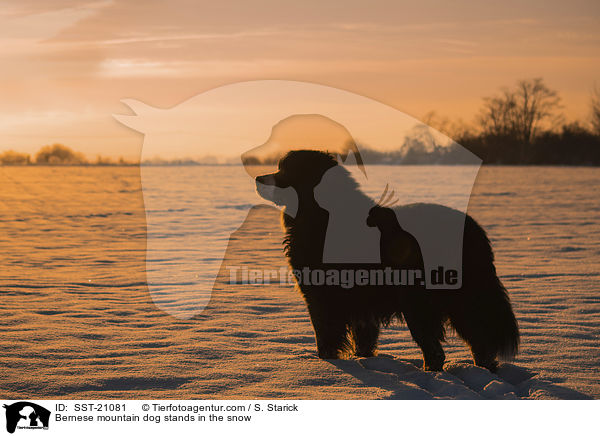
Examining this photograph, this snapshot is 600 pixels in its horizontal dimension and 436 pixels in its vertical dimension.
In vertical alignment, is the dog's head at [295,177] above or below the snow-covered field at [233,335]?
above

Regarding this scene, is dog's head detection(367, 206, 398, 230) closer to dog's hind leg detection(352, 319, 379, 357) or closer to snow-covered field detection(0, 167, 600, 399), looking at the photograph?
dog's hind leg detection(352, 319, 379, 357)

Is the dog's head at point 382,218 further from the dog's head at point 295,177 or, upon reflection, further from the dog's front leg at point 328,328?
the dog's front leg at point 328,328

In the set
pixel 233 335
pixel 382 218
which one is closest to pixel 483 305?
pixel 382 218

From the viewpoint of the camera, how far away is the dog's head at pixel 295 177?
4742mm

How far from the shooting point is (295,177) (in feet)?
15.7

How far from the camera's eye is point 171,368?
454cm

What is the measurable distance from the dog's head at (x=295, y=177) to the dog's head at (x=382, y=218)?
54 centimetres

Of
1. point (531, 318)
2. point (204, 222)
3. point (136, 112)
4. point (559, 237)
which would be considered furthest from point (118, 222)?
point (531, 318)
